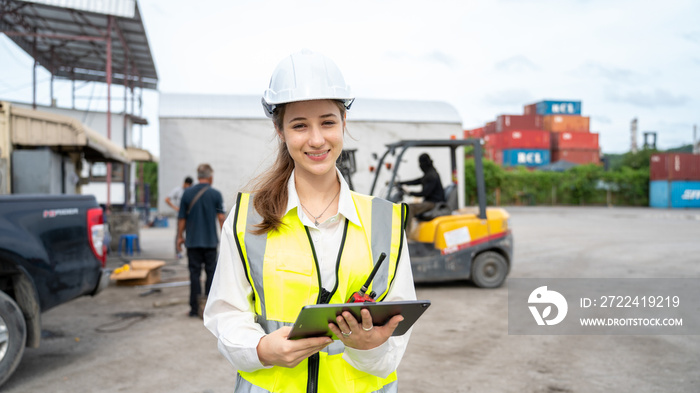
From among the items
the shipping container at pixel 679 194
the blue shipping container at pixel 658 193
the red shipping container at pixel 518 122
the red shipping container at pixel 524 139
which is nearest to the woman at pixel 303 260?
the shipping container at pixel 679 194

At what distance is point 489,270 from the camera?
8.77 m

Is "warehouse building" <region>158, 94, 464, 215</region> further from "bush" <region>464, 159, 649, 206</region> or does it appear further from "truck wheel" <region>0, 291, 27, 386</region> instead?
"bush" <region>464, 159, 649, 206</region>

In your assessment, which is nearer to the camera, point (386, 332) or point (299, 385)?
point (386, 332)

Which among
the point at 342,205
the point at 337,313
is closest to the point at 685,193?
the point at 342,205

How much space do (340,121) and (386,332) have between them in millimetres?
658

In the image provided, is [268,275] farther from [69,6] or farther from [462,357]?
[69,6]

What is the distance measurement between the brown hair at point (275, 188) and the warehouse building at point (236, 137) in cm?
1661

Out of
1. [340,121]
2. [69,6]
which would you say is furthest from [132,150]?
[340,121]

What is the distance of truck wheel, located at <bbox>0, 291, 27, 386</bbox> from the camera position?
4.18 meters

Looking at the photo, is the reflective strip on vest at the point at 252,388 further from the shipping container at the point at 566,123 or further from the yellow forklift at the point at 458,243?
the shipping container at the point at 566,123

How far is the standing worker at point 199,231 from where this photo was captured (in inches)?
268

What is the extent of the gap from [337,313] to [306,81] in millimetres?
673

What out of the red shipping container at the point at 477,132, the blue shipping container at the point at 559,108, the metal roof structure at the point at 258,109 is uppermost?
the blue shipping container at the point at 559,108

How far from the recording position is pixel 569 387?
4312 millimetres
